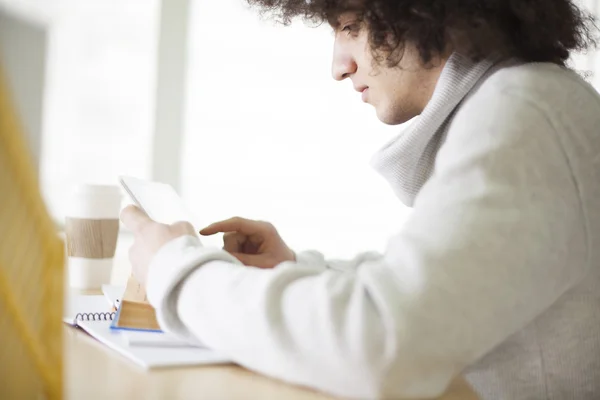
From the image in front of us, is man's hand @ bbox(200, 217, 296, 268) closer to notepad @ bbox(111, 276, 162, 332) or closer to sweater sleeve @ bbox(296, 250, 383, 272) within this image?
sweater sleeve @ bbox(296, 250, 383, 272)

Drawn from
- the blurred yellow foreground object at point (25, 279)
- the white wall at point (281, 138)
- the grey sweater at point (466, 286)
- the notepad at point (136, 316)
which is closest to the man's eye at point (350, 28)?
the grey sweater at point (466, 286)

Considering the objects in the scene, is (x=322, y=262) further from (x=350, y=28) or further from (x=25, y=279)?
(x=25, y=279)

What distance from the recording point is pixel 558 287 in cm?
58

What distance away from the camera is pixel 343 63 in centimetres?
96

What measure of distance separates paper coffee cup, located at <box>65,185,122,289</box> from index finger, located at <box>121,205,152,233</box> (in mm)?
338

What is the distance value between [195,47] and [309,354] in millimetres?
3082

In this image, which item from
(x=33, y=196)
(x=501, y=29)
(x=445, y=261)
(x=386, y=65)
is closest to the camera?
(x=33, y=196)

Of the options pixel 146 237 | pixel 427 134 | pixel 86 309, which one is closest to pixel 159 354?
pixel 146 237

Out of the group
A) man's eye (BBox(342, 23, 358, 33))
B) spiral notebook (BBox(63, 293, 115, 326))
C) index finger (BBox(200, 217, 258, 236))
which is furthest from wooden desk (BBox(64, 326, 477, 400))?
man's eye (BBox(342, 23, 358, 33))

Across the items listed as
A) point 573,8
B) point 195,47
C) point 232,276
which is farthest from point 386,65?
point 195,47

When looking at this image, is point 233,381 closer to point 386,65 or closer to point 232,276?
point 232,276

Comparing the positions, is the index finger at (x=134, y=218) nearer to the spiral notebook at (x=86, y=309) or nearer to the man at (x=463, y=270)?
the man at (x=463, y=270)

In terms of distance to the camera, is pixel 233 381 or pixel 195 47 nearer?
pixel 233 381

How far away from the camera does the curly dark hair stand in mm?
718
